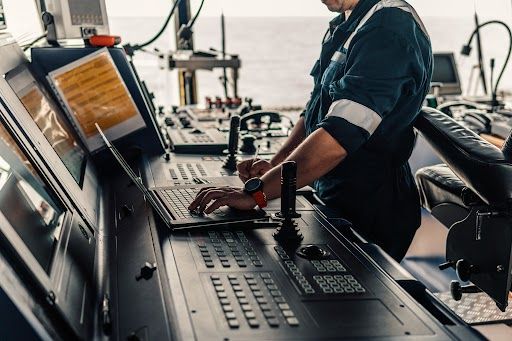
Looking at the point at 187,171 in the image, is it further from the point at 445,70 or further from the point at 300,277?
the point at 445,70

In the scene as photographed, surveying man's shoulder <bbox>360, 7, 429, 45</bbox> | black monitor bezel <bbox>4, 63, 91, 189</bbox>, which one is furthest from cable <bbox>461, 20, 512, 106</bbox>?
black monitor bezel <bbox>4, 63, 91, 189</bbox>

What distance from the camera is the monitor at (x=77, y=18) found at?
2059mm

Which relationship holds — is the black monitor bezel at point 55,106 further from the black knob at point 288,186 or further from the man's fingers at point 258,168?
the black knob at point 288,186

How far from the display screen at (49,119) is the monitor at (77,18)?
42cm

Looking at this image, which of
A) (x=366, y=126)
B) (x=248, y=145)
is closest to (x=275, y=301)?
(x=366, y=126)

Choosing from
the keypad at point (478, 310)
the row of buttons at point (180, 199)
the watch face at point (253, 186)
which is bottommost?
the keypad at point (478, 310)

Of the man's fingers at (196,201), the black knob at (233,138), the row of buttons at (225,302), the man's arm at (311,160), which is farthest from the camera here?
the black knob at (233,138)

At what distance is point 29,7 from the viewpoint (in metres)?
2.43

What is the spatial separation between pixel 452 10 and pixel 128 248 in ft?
16.8

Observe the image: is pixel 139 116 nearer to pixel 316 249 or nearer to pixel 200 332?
pixel 316 249

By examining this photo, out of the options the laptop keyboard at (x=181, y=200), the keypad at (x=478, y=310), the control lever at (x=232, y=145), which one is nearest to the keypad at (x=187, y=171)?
the control lever at (x=232, y=145)

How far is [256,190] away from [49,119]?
661 mm

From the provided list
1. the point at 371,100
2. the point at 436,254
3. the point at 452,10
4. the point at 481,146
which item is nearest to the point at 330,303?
the point at 371,100

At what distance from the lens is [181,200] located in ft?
4.37
